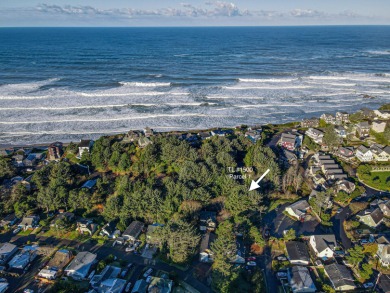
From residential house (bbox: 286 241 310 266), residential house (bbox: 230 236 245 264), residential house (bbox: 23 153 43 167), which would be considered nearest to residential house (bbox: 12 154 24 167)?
residential house (bbox: 23 153 43 167)

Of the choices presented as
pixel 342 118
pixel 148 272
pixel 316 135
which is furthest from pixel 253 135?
pixel 148 272

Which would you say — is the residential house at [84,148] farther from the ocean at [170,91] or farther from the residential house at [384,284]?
the residential house at [384,284]

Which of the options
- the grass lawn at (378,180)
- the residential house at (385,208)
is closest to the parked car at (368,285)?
the residential house at (385,208)

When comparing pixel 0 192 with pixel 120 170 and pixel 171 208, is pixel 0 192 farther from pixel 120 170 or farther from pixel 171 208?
pixel 171 208

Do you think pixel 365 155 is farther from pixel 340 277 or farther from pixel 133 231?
pixel 133 231

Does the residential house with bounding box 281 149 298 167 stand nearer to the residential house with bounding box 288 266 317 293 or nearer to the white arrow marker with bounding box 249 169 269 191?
the white arrow marker with bounding box 249 169 269 191

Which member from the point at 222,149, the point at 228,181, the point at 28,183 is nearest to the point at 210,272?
the point at 228,181
